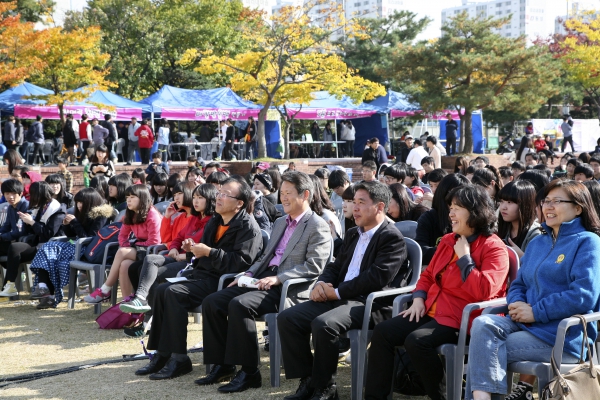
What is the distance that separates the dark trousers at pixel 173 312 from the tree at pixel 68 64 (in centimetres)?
1825

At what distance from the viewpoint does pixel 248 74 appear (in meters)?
24.0

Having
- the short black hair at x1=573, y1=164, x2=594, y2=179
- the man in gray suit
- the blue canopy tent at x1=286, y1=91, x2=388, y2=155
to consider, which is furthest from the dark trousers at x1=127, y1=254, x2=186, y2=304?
the blue canopy tent at x1=286, y1=91, x2=388, y2=155

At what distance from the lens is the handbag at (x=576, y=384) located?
11.1 ft

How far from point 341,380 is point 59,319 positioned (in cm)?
375

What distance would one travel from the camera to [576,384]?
11.2ft

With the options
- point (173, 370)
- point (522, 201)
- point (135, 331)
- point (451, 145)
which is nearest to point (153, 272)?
point (135, 331)

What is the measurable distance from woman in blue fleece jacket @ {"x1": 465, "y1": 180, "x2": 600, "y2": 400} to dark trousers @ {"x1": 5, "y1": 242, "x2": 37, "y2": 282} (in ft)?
20.1

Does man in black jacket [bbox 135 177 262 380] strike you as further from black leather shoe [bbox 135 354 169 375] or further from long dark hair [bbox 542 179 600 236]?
long dark hair [bbox 542 179 600 236]

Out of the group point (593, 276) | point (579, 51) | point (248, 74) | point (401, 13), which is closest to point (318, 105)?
point (248, 74)

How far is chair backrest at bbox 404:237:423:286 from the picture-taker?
482 centimetres

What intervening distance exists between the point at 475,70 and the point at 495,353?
2296cm

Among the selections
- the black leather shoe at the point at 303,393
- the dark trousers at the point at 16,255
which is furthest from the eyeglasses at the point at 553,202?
the dark trousers at the point at 16,255

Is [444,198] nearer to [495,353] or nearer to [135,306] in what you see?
[495,353]

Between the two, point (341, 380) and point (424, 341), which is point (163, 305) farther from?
point (424, 341)
